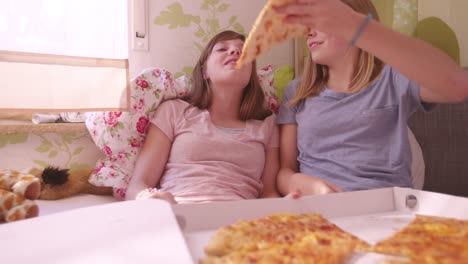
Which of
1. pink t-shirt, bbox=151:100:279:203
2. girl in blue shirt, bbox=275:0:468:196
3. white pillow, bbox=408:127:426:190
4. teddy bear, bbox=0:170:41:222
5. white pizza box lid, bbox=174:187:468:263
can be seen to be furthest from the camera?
white pillow, bbox=408:127:426:190

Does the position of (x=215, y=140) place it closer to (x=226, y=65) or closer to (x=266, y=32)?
(x=226, y=65)

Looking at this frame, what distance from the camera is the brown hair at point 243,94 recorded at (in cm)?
139

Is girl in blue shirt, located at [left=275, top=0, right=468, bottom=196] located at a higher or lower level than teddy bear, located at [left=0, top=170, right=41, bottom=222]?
higher

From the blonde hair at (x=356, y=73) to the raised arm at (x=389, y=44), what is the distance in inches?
11.9

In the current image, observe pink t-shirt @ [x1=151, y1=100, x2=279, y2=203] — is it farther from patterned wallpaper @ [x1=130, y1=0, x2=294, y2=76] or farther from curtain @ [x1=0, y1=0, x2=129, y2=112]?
patterned wallpaper @ [x1=130, y1=0, x2=294, y2=76]

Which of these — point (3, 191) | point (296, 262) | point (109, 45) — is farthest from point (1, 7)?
point (296, 262)

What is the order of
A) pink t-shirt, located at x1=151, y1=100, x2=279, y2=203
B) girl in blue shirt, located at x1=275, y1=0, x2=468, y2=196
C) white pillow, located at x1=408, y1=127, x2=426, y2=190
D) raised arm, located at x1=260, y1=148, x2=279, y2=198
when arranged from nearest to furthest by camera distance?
girl in blue shirt, located at x1=275, y1=0, x2=468, y2=196 < pink t-shirt, located at x1=151, y1=100, x2=279, y2=203 < raised arm, located at x1=260, y1=148, x2=279, y2=198 < white pillow, located at x1=408, y1=127, x2=426, y2=190

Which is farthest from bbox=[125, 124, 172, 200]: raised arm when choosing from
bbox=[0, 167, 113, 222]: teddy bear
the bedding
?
bbox=[0, 167, 113, 222]: teddy bear

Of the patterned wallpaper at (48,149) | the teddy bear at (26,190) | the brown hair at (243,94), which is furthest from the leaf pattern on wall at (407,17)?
the teddy bear at (26,190)

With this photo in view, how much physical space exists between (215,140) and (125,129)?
0.33 meters

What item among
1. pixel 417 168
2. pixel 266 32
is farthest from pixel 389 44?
pixel 417 168

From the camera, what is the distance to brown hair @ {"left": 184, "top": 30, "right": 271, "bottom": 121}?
139 centimetres

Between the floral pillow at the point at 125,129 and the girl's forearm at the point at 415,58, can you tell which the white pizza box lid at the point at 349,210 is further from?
the floral pillow at the point at 125,129

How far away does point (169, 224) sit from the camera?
1.86 ft
